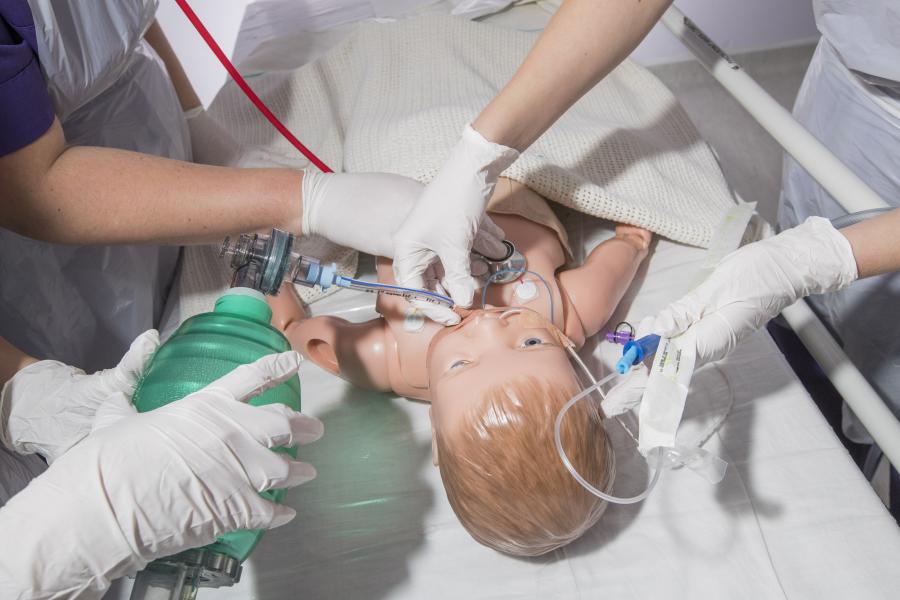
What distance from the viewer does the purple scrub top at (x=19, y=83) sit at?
41.2 inches

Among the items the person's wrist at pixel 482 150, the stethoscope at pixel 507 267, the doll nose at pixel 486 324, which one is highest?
the person's wrist at pixel 482 150

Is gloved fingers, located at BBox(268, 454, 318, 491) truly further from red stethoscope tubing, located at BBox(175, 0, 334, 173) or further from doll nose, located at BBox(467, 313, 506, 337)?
red stethoscope tubing, located at BBox(175, 0, 334, 173)

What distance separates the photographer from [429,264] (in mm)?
1256

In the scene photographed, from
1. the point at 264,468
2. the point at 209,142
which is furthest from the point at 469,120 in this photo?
the point at 264,468

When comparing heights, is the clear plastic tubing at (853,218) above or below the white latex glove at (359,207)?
below

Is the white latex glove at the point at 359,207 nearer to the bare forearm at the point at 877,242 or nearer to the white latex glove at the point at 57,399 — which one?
the white latex glove at the point at 57,399

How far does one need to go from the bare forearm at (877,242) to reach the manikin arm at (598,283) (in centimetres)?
41

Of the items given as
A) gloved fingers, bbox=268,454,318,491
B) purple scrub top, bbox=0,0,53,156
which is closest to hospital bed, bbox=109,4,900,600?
gloved fingers, bbox=268,454,318,491

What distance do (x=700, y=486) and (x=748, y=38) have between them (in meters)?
2.15

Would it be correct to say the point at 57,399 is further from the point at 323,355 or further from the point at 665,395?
the point at 665,395

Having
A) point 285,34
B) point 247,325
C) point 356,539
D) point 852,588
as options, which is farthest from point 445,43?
point 852,588

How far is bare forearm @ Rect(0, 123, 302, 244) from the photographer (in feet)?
3.76

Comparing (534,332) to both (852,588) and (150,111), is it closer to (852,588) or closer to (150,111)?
(852,588)

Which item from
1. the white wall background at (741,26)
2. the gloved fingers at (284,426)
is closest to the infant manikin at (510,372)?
the gloved fingers at (284,426)
